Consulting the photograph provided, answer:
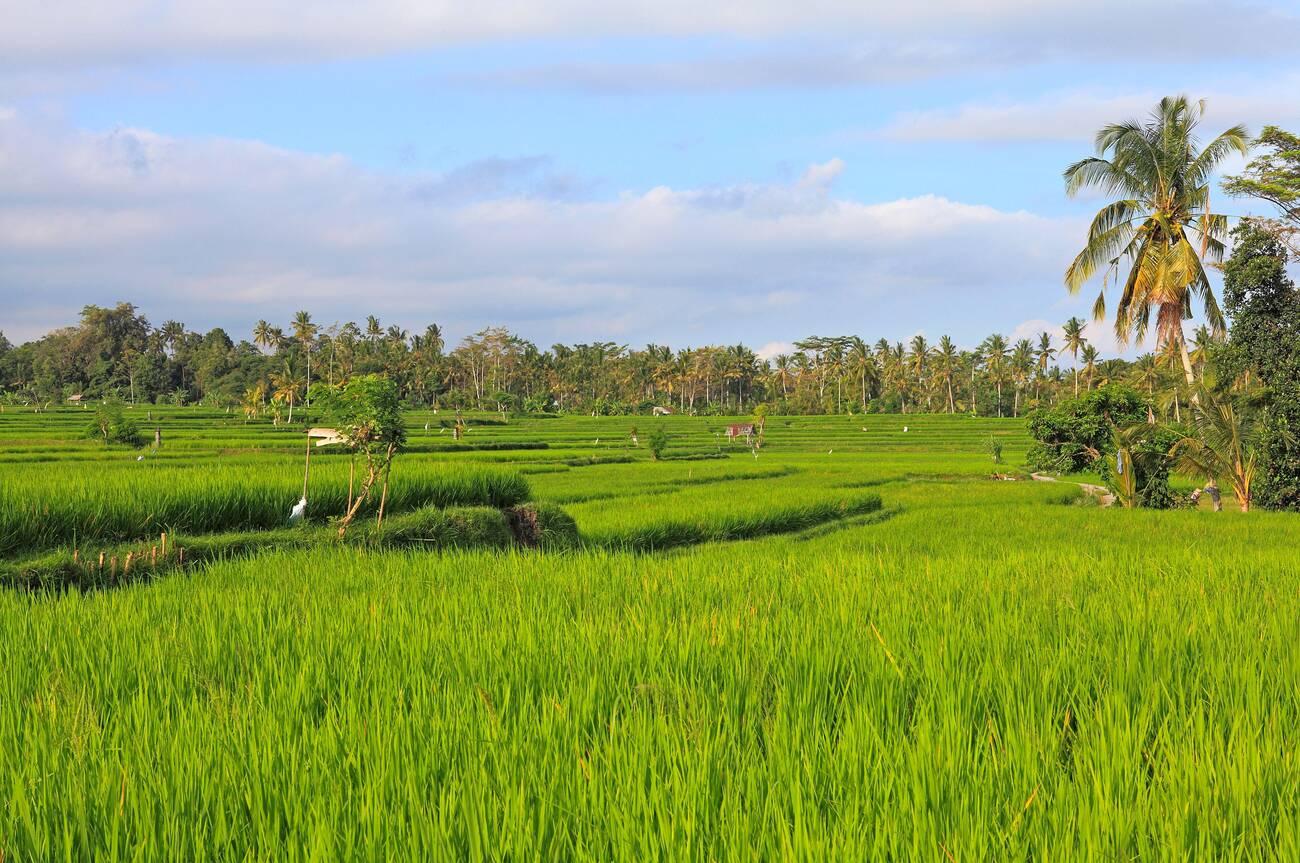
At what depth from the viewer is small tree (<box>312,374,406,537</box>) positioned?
9609mm

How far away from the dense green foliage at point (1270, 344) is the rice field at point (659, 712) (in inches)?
532

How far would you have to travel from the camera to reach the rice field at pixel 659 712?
1.88 metres

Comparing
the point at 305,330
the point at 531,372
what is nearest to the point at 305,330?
the point at 305,330

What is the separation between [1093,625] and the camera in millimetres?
4039

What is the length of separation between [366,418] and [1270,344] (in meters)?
18.3

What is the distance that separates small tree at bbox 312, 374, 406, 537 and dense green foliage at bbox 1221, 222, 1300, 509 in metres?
17.7

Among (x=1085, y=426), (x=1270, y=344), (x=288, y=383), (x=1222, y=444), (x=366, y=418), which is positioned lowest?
(x=1222, y=444)

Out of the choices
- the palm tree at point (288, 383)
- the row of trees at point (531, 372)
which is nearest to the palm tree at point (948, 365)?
the row of trees at point (531, 372)

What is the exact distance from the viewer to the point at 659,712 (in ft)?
8.29

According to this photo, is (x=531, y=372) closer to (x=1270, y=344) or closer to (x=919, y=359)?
(x=919, y=359)

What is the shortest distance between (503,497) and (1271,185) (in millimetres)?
17659

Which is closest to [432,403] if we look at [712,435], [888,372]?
[712,435]

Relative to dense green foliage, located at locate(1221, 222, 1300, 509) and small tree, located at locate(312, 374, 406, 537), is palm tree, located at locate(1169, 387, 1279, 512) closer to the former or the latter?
dense green foliage, located at locate(1221, 222, 1300, 509)

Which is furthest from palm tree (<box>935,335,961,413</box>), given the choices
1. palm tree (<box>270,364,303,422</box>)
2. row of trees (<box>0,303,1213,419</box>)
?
palm tree (<box>270,364,303,422</box>)
